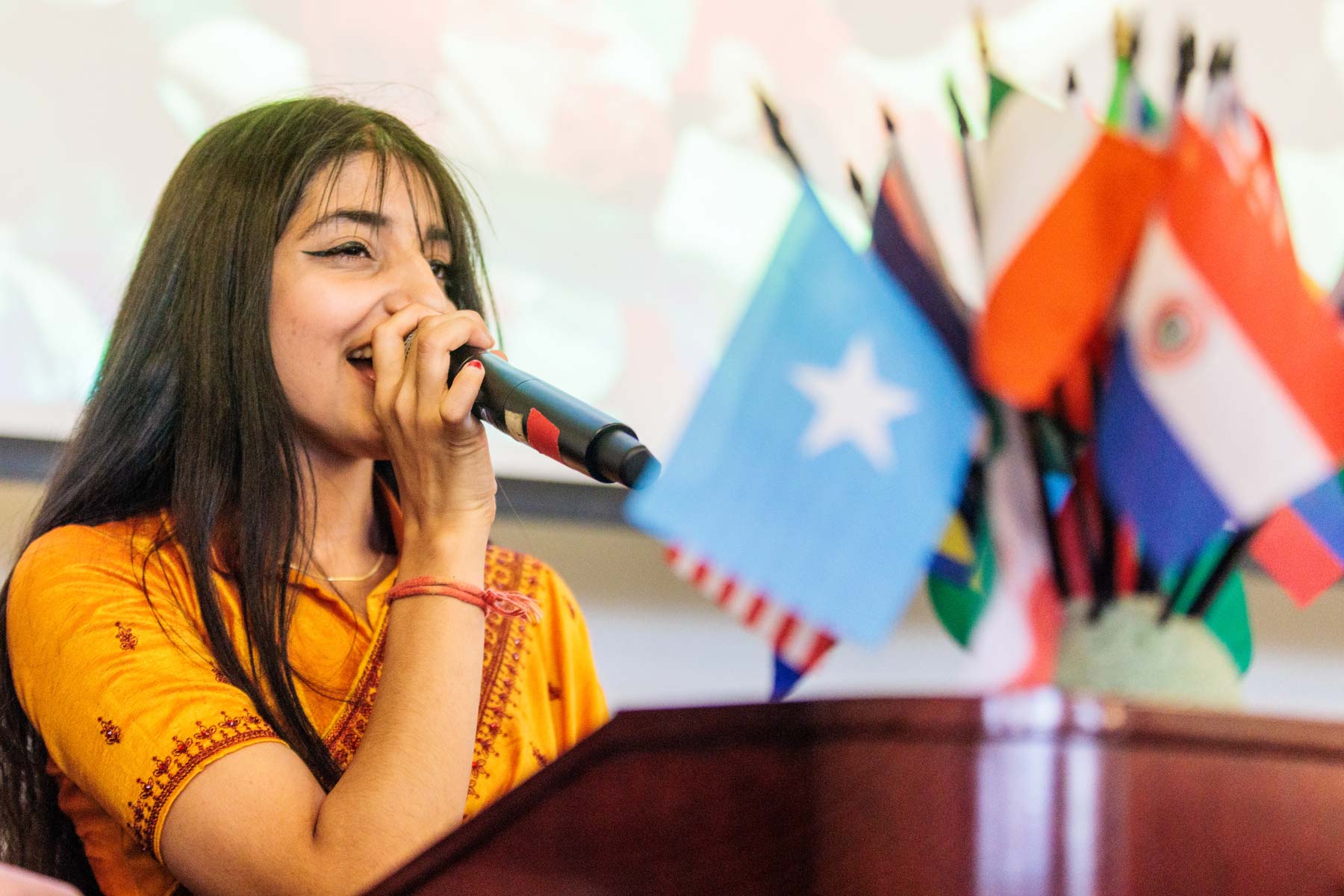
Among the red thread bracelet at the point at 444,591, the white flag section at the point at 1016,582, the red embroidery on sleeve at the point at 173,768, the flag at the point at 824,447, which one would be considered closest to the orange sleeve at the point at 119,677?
the red embroidery on sleeve at the point at 173,768

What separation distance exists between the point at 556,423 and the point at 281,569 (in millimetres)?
291

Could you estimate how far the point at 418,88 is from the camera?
5.54ft

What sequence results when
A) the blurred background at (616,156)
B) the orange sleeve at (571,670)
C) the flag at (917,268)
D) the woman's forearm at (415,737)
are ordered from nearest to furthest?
the woman's forearm at (415,737) → the flag at (917,268) → the orange sleeve at (571,670) → the blurred background at (616,156)

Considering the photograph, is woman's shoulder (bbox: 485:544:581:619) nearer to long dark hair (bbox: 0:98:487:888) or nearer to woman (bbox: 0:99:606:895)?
woman (bbox: 0:99:606:895)

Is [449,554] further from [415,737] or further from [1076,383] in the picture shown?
[1076,383]

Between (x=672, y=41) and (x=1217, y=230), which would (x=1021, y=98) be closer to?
(x=1217, y=230)

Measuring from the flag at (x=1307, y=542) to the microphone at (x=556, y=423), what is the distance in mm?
544

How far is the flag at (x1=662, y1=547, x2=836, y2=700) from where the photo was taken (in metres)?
1.34

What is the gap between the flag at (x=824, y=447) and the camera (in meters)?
0.99

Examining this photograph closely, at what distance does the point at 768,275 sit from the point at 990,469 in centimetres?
34

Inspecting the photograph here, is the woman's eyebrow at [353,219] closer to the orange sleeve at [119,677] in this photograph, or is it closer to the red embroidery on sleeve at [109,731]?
the orange sleeve at [119,677]

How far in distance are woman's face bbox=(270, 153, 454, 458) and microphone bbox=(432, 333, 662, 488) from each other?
0.12 metres

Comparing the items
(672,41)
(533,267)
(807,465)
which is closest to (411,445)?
(807,465)

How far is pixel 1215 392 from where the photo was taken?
0.88 metres
